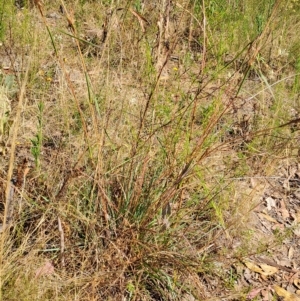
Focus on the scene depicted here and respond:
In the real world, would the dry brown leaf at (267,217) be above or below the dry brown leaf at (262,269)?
above

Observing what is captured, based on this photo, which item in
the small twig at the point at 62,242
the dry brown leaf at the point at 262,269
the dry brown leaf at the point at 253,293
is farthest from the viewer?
the dry brown leaf at the point at 262,269

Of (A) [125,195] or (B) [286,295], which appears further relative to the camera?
(B) [286,295]

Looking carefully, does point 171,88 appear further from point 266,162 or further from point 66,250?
point 66,250

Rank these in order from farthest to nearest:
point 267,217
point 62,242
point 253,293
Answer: point 267,217 → point 253,293 → point 62,242

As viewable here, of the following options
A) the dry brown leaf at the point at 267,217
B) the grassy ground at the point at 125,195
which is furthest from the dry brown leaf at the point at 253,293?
the dry brown leaf at the point at 267,217

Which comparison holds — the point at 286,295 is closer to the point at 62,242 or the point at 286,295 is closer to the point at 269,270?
the point at 269,270

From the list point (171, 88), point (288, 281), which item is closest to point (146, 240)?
point (288, 281)

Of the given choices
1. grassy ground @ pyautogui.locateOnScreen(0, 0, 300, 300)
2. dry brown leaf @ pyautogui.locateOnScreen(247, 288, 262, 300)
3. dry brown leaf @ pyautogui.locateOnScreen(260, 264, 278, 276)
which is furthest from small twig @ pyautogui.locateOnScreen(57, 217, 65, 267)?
dry brown leaf @ pyautogui.locateOnScreen(260, 264, 278, 276)

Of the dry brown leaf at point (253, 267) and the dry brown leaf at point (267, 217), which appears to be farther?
the dry brown leaf at point (267, 217)

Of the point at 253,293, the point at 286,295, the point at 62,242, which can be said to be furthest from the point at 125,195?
the point at 286,295

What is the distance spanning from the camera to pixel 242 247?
2.03m

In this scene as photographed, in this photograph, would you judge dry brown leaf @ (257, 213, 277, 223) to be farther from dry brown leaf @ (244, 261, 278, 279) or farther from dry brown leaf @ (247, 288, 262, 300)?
dry brown leaf @ (247, 288, 262, 300)

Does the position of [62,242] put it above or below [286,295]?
above

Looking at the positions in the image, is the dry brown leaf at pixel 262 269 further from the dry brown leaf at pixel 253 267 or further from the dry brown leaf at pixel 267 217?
the dry brown leaf at pixel 267 217
